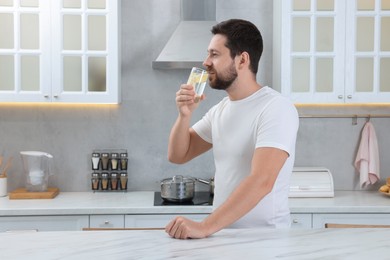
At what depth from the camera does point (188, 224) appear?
1.92m

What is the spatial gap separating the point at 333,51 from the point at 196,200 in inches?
52.1

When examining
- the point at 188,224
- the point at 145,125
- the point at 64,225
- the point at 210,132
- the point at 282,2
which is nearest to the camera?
the point at 188,224

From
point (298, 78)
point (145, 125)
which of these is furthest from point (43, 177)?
point (298, 78)

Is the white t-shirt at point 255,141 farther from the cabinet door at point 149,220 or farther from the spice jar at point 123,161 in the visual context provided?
the spice jar at point 123,161

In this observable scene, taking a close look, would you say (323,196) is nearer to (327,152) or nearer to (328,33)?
(327,152)

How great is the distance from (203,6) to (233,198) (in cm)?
215

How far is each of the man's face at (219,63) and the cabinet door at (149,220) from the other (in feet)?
4.52

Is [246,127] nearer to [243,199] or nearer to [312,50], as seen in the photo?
[243,199]

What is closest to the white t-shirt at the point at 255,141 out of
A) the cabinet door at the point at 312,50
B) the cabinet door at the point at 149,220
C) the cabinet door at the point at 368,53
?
the cabinet door at the point at 149,220

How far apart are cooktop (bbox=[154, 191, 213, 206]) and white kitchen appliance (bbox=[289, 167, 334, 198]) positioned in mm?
552

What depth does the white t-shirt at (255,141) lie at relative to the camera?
2.19m

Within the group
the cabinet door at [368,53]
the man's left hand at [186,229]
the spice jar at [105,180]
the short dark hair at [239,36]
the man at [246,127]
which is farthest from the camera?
the spice jar at [105,180]

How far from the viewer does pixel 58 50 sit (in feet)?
12.3

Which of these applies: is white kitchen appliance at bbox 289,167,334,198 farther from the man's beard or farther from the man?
the man's beard
